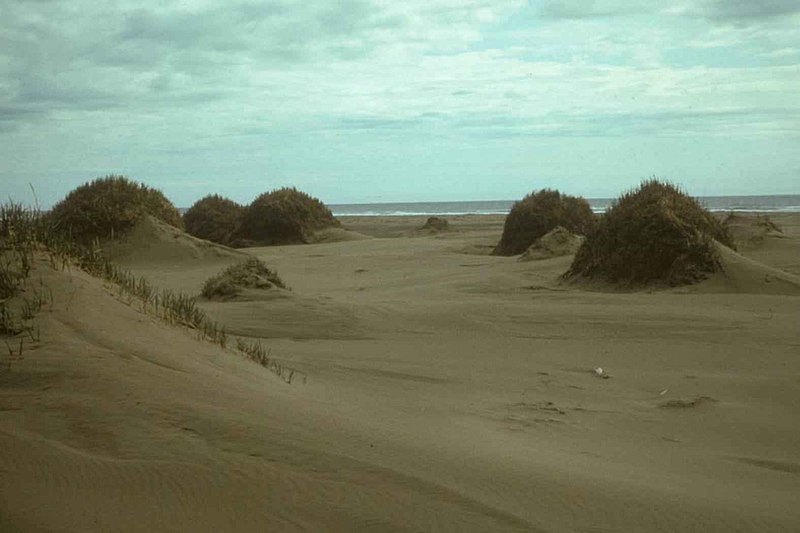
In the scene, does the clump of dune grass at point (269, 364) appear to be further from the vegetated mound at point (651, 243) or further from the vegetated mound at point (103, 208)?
the vegetated mound at point (103, 208)

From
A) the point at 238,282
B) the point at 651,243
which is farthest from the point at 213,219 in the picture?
the point at 651,243

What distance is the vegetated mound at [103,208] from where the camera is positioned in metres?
15.3

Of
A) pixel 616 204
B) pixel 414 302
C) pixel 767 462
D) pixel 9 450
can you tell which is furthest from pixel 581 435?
pixel 616 204

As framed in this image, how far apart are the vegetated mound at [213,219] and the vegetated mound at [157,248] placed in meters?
7.30

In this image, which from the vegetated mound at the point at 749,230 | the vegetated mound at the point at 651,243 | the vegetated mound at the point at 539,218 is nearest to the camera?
the vegetated mound at the point at 651,243

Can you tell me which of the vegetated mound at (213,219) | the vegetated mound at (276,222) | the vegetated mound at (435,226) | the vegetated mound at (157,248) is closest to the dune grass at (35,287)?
the vegetated mound at (157,248)

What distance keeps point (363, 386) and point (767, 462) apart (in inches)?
98.3

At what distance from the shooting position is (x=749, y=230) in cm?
1435

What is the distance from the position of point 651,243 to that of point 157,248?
851cm

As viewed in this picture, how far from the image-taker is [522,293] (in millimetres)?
10391

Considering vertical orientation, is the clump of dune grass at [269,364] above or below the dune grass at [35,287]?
below

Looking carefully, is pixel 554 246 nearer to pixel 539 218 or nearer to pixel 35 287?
pixel 539 218

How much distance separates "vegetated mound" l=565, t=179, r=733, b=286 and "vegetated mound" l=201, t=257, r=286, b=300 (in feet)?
12.7

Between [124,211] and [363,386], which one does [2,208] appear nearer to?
[363,386]
